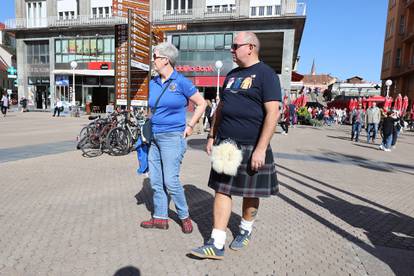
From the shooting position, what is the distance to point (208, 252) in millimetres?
2707

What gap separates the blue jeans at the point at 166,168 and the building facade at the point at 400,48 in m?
37.0

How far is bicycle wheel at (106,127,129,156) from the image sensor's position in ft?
25.6

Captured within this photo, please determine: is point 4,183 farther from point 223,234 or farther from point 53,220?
point 223,234

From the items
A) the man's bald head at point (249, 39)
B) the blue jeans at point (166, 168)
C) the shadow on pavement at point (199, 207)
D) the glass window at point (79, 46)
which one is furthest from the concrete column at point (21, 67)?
the man's bald head at point (249, 39)

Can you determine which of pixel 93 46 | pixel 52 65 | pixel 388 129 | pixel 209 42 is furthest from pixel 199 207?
pixel 52 65

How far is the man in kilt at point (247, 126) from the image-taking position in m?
2.52

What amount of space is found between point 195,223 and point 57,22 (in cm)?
3683

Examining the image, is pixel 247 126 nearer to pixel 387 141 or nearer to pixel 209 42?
pixel 387 141

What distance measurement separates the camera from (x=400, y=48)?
1502 inches

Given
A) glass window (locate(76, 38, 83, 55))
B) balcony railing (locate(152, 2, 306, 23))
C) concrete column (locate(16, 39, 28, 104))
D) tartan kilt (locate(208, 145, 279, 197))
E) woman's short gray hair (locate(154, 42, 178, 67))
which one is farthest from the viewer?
concrete column (locate(16, 39, 28, 104))

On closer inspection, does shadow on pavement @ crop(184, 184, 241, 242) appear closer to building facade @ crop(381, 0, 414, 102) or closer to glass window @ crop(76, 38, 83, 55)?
glass window @ crop(76, 38, 83, 55)

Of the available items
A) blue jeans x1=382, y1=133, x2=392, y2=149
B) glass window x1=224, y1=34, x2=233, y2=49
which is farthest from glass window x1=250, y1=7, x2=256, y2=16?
blue jeans x1=382, y1=133, x2=392, y2=149

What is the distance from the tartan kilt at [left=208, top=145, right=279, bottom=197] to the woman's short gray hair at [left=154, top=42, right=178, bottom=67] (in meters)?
1.20

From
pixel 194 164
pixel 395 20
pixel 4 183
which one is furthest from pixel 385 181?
pixel 395 20
